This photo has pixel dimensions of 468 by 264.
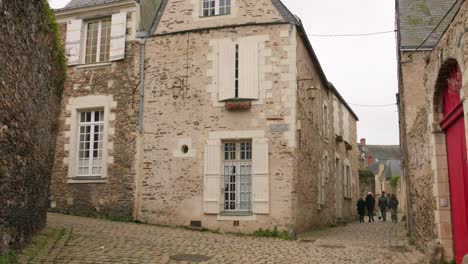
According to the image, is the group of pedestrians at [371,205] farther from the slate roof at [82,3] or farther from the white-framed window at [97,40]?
the slate roof at [82,3]

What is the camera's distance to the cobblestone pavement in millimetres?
7289

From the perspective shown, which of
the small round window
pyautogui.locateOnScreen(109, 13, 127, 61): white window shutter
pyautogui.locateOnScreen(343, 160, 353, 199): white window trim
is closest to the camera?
the small round window

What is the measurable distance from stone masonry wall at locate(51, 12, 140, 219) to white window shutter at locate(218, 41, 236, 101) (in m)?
2.39

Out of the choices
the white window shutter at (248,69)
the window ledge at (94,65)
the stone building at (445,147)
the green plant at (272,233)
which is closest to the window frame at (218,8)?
the white window shutter at (248,69)

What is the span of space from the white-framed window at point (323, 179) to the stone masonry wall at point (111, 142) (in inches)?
234

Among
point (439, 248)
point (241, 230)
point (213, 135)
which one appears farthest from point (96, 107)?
point (439, 248)

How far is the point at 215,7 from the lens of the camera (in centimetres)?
1302

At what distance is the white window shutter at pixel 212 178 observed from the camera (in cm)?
1187

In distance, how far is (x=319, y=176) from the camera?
15.4m

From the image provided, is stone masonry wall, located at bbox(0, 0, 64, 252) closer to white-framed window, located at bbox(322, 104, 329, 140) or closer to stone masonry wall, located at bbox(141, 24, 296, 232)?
stone masonry wall, located at bbox(141, 24, 296, 232)

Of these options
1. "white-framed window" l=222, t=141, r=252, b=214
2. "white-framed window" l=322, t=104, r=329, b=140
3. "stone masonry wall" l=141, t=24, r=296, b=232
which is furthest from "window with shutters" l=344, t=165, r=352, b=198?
"stone masonry wall" l=141, t=24, r=296, b=232

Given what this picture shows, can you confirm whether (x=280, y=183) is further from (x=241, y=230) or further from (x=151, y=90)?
(x=151, y=90)

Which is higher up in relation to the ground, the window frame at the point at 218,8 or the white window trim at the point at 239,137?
the window frame at the point at 218,8

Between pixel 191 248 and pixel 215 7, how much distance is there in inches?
274
